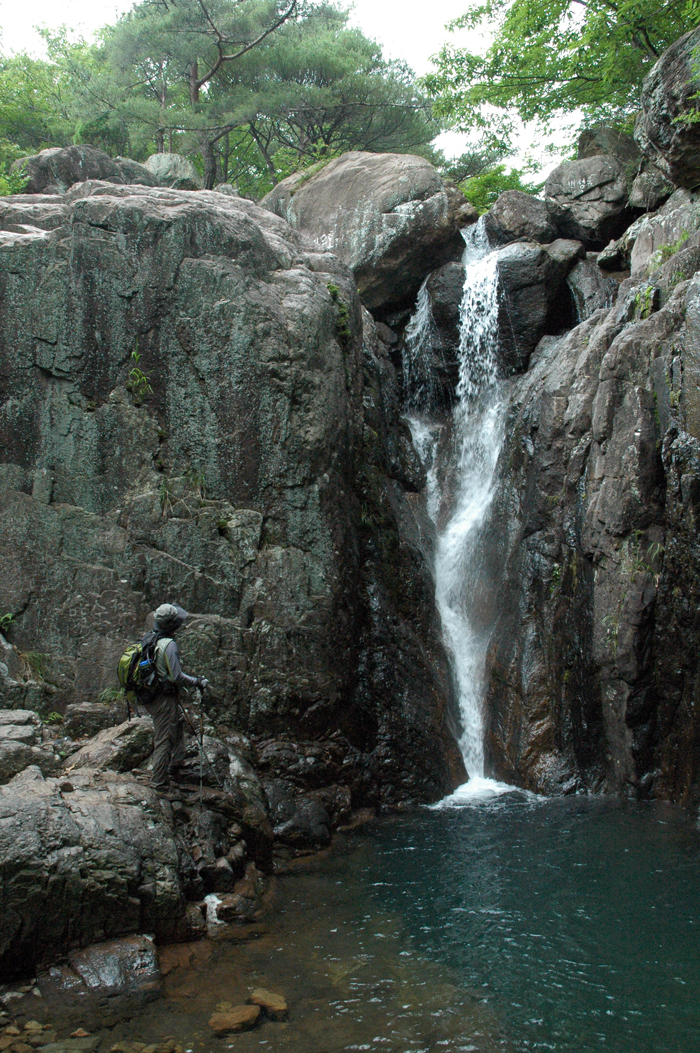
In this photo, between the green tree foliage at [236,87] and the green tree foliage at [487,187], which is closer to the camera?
the green tree foliage at [236,87]

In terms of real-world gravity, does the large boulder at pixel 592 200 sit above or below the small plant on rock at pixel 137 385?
above

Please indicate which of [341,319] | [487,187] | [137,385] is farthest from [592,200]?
[137,385]

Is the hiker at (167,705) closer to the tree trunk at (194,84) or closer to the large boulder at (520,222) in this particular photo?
the large boulder at (520,222)

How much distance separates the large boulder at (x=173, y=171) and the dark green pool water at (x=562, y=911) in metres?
17.8

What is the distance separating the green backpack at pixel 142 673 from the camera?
7004mm

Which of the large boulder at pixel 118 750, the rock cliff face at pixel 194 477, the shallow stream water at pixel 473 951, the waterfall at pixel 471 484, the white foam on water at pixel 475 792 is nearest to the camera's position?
the shallow stream water at pixel 473 951

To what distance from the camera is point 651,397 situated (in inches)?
401

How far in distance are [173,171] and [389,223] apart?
8.00 metres

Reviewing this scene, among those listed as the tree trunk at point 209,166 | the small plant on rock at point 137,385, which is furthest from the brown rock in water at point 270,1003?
the tree trunk at point 209,166

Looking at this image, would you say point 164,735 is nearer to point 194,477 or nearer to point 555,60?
point 194,477

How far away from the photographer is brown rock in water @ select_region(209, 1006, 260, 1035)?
4664 millimetres

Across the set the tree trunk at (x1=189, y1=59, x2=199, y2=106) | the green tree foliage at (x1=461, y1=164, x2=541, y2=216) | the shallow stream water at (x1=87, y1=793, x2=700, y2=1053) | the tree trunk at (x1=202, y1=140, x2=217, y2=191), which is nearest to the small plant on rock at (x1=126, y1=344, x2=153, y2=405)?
the shallow stream water at (x1=87, y1=793, x2=700, y2=1053)

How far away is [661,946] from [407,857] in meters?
2.71

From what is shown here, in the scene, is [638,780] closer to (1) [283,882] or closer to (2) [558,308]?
(1) [283,882]
